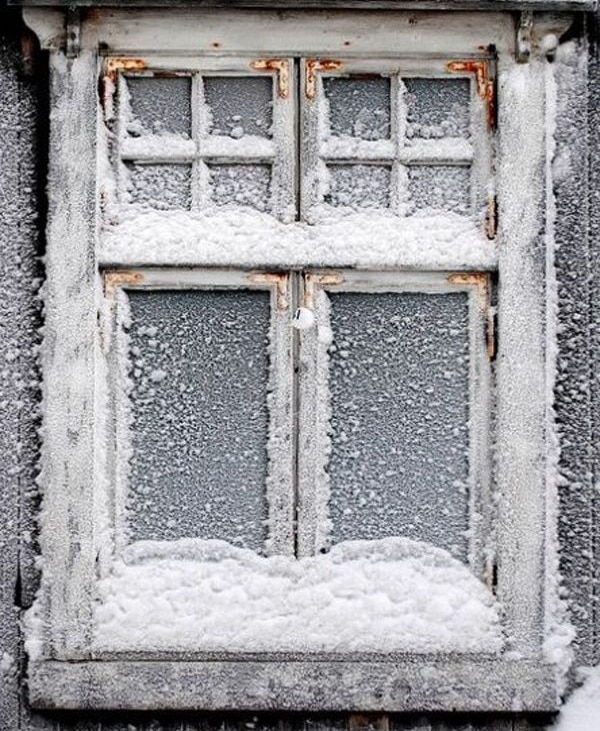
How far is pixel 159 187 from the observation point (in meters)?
2.67

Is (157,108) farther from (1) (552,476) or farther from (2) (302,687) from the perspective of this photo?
(2) (302,687)

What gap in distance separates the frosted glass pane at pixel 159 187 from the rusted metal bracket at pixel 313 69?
1.19 ft

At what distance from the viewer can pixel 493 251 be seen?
2.63 meters

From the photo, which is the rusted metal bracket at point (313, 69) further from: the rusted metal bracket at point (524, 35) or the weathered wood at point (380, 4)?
the rusted metal bracket at point (524, 35)

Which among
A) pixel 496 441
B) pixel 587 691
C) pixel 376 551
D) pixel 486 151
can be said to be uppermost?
pixel 486 151

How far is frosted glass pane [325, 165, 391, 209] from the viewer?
105 inches

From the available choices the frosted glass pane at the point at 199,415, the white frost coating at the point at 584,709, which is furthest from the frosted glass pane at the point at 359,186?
the white frost coating at the point at 584,709

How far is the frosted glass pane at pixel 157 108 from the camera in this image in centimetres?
268

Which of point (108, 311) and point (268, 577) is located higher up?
point (108, 311)

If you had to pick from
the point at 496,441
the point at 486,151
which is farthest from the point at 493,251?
the point at 496,441

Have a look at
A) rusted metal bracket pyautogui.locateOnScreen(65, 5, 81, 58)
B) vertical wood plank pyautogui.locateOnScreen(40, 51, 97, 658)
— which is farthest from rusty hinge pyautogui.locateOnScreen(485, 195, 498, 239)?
rusted metal bracket pyautogui.locateOnScreen(65, 5, 81, 58)

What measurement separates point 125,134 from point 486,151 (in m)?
0.92

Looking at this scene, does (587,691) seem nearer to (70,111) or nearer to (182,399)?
(182,399)

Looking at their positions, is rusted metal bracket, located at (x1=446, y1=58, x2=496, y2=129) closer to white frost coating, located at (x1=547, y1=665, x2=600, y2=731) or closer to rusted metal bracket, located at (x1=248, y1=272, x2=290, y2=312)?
rusted metal bracket, located at (x1=248, y1=272, x2=290, y2=312)
